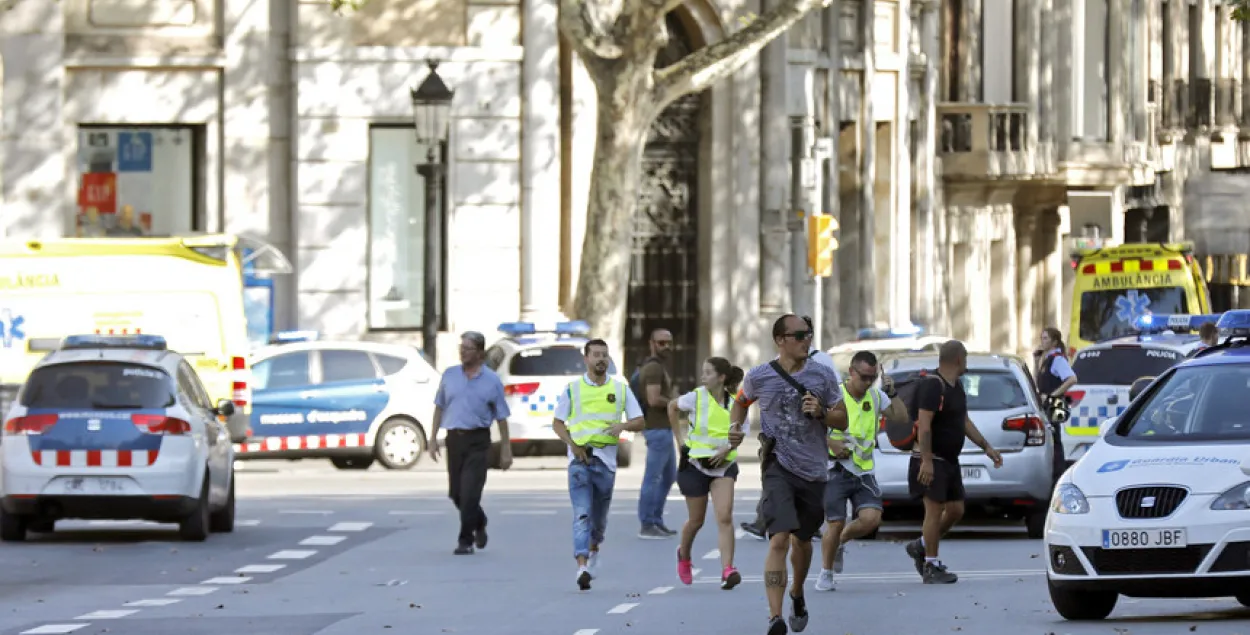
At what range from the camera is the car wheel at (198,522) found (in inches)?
862

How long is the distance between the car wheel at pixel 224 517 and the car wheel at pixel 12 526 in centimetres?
159

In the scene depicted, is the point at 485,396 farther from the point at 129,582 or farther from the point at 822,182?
the point at 822,182

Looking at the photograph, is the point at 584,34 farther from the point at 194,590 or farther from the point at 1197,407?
the point at 1197,407

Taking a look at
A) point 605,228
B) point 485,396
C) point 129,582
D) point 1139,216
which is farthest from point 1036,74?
point 129,582

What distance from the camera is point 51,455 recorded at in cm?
2156

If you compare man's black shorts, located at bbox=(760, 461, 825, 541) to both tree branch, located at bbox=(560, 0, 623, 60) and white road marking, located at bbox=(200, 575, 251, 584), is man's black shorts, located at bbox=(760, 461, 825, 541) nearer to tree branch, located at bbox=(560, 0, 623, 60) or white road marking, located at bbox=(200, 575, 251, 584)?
white road marking, located at bbox=(200, 575, 251, 584)

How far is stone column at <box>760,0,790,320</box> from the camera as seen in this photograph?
41031 millimetres

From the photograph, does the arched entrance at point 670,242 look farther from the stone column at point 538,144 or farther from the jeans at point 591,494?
the jeans at point 591,494

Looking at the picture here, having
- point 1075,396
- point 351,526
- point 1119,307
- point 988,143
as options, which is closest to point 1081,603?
point 351,526

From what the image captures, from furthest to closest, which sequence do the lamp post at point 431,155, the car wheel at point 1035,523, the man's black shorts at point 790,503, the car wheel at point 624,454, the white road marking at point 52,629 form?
the lamp post at point 431,155 → the car wheel at point 624,454 → the car wheel at point 1035,523 → the white road marking at point 52,629 → the man's black shorts at point 790,503

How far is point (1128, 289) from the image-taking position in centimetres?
3688

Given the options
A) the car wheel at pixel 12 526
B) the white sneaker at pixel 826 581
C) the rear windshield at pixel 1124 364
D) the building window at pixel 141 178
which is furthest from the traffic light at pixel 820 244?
the white sneaker at pixel 826 581

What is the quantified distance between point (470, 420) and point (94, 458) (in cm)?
288

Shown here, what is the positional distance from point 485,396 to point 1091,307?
1732cm
